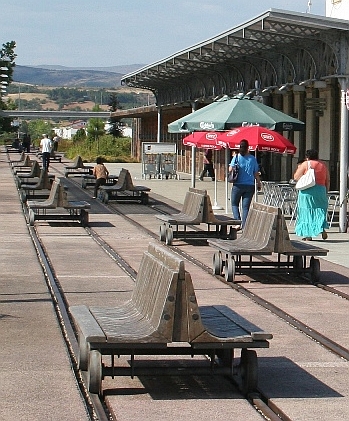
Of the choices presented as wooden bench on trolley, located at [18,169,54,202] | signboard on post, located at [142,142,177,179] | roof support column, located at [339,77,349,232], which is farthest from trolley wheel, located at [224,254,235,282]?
signboard on post, located at [142,142,177,179]

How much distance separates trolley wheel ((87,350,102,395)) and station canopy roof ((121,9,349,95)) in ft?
46.1

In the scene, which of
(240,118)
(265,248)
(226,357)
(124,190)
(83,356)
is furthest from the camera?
(124,190)

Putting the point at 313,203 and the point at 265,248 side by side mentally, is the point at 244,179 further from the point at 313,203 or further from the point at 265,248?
the point at 265,248

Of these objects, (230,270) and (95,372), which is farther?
(230,270)

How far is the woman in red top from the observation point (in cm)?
1827

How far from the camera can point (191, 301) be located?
25.3 ft

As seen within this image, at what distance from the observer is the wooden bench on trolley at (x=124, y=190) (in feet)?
95.0

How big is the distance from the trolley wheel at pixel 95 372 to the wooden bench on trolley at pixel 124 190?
68.0ft

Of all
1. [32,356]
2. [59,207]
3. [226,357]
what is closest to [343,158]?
[59,207]

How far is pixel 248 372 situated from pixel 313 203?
35.1 ft

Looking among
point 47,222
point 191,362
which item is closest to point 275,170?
point 47,222

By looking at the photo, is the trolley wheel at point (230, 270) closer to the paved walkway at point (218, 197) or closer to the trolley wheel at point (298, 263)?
the trolley wheel at point (298, 263)

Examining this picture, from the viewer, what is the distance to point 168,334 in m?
7.66

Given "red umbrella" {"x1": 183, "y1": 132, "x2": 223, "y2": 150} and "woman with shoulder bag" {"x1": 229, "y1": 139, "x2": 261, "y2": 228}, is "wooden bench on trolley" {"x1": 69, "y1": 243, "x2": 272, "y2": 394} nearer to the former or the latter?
"woman with shoulder bag" {"x1": 229, "y1": 139, "x2": 261, "y2": 228}
